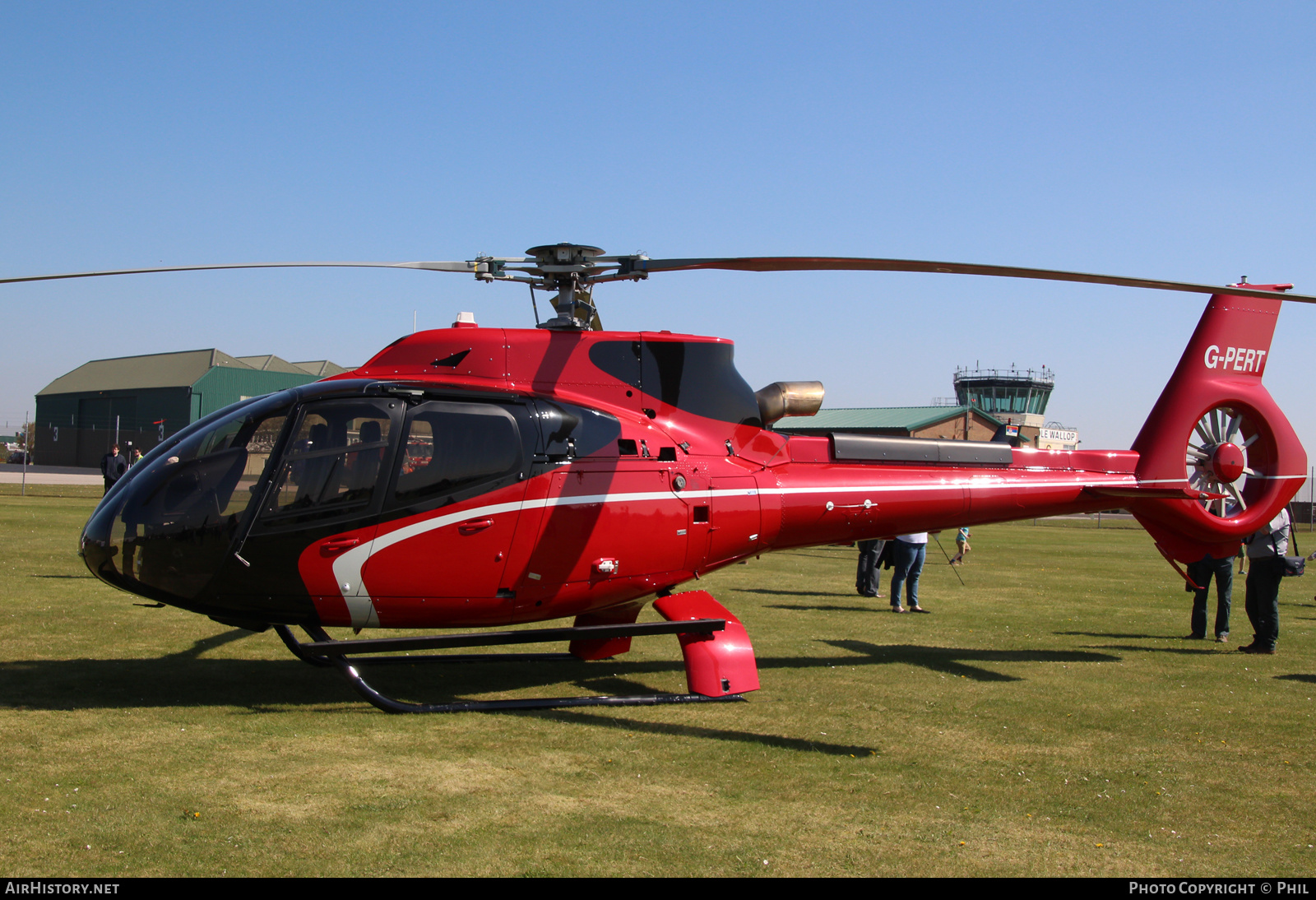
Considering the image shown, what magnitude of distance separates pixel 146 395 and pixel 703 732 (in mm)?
64643

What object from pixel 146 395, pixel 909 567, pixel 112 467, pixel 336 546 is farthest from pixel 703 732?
pixel 146 395

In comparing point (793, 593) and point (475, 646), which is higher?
point (475, 646)

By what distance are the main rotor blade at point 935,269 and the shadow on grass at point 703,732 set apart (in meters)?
3.61

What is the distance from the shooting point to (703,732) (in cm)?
741

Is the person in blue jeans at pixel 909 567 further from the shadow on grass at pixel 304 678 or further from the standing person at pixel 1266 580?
the standing person at pixel 1266 580

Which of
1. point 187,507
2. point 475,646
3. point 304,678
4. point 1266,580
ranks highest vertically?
point 187,507

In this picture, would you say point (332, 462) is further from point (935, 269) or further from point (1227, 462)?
point (1227, 462)

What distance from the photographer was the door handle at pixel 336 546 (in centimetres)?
713

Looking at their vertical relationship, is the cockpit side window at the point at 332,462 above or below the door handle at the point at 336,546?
above

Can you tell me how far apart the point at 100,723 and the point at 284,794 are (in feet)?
7.30

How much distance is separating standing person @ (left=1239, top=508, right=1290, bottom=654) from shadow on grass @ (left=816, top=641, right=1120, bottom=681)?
2.10 metres

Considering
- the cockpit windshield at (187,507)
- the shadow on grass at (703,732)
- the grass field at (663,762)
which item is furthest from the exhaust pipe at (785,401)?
the cockpit windshield at (187,507)

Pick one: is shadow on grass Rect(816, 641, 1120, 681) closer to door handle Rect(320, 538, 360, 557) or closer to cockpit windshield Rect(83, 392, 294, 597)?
door handle Rect(320, 538, 360, 557)
